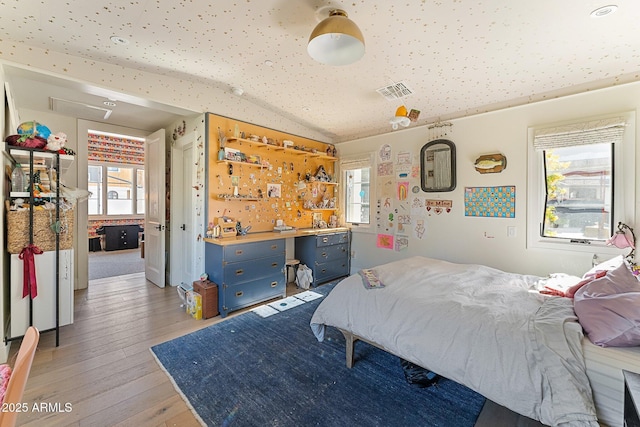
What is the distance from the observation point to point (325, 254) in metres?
4.33

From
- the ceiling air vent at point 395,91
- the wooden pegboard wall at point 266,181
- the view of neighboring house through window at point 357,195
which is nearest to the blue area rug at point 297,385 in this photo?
the wooden pegboard wall at point 266,181

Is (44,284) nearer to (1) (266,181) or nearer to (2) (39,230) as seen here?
(2) (39,230)

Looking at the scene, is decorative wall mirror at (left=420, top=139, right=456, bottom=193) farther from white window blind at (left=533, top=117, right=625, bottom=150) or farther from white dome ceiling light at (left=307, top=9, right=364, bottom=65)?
white dome ceiling light at (left=307, top=9, right=364, bottom=65)

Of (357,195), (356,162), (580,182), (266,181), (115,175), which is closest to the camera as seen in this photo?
(580,182)

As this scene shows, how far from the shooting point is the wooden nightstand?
105 centimetres

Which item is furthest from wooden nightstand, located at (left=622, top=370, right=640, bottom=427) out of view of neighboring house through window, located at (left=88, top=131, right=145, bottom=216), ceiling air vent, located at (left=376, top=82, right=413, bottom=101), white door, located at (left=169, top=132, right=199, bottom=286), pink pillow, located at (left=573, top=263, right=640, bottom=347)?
view of neighboring house through window, located at (left=88, top=131, right=145, bottom=216)

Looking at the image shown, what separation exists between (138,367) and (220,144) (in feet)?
8.18

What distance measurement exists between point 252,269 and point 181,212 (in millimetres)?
1645

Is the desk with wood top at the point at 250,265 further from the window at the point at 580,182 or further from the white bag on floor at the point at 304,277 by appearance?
the window at the point at 580,182

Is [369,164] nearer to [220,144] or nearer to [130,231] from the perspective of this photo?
[220,144]

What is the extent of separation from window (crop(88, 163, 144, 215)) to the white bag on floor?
21.3 feet

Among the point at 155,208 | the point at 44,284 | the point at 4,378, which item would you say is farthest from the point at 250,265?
the point at 4,378

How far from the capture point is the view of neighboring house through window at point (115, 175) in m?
7.40

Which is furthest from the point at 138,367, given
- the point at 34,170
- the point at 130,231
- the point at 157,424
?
the point at 130,231
